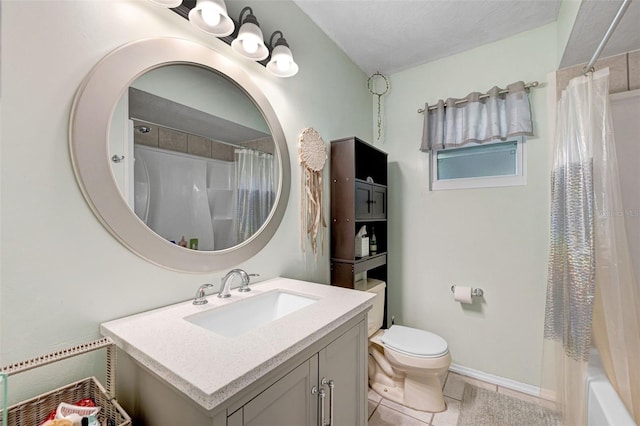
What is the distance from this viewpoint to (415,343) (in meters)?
1.71

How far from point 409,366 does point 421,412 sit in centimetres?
33

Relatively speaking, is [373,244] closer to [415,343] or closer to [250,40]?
[415,343]

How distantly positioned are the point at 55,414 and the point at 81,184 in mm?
625

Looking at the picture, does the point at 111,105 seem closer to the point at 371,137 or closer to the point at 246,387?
the point at 246,387

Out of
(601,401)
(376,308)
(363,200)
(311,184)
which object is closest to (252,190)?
(311,184)

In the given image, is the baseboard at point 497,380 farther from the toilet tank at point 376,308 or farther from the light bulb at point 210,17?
the light bulb at point 210,17

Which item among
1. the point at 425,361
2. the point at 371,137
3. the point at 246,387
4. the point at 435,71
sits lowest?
the point at 425,361

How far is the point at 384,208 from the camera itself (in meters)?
2.31

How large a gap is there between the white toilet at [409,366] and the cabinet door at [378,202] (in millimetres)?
743

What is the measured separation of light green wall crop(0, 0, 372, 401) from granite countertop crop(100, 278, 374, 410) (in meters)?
0.10

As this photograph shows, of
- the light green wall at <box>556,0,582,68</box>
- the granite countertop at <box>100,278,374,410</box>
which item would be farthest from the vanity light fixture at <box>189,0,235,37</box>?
the light green wall at <box>556,0,582,68</box>

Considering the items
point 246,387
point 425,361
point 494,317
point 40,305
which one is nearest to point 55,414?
point 40,305

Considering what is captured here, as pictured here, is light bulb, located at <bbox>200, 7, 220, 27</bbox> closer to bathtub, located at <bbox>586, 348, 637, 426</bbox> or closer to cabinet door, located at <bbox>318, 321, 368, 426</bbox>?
cabinet door, located at <bbox>318, 321, 368, 426</bbox>

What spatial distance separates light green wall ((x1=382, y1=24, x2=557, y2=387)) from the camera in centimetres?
185
